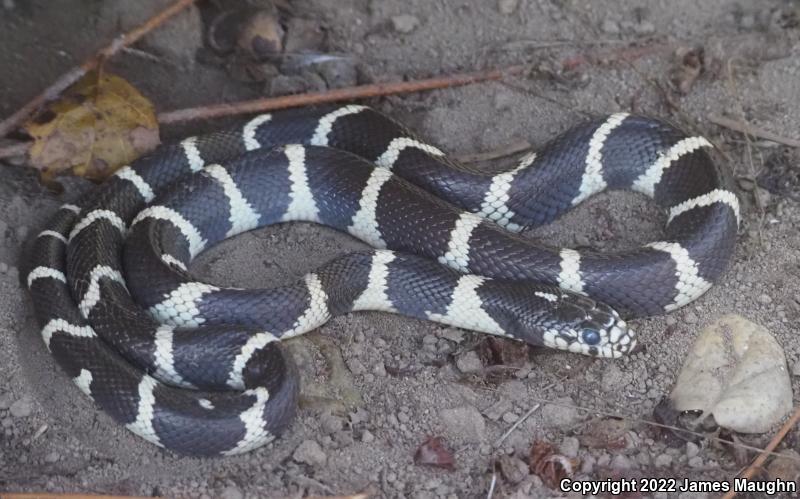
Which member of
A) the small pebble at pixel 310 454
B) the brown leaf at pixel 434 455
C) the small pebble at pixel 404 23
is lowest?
the small pebble at pixel 310 454

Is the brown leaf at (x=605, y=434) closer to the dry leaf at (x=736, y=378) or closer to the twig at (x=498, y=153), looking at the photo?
the dry leaf at (x=736, y=378)

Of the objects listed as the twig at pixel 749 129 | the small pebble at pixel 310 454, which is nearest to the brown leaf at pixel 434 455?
the small pebble at pixel 310 454

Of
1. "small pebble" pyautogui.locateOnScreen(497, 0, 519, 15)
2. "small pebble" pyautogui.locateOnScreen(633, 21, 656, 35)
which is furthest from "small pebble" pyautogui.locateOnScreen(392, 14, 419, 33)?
"small pebble" pyautogui.locateOnScreen(633, 21, 656, 35)

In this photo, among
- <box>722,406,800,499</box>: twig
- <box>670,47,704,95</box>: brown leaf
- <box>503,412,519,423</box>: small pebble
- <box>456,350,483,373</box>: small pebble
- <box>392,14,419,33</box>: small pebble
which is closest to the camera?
<box>722,406,800,499</box>: twig

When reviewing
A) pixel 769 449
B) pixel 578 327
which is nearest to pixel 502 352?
pixel 578 327

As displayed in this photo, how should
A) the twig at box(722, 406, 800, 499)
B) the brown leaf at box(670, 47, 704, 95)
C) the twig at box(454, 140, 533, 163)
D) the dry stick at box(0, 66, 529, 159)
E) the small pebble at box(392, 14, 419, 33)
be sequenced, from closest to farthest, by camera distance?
the twig at box(722, 406, 800, 499)
the dry stick at box(0, 66, 529, 159)
the twig at box(454, 140, 533, 163)
the brown leaf at box(670, 47, 704, 95)
the small pebble at box(392, 14, 419, 33)

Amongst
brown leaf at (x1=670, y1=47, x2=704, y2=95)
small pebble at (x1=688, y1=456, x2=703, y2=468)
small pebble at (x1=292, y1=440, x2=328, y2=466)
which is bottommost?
small pebble at (x1=292, y1=440, x2=328, y2=466)
